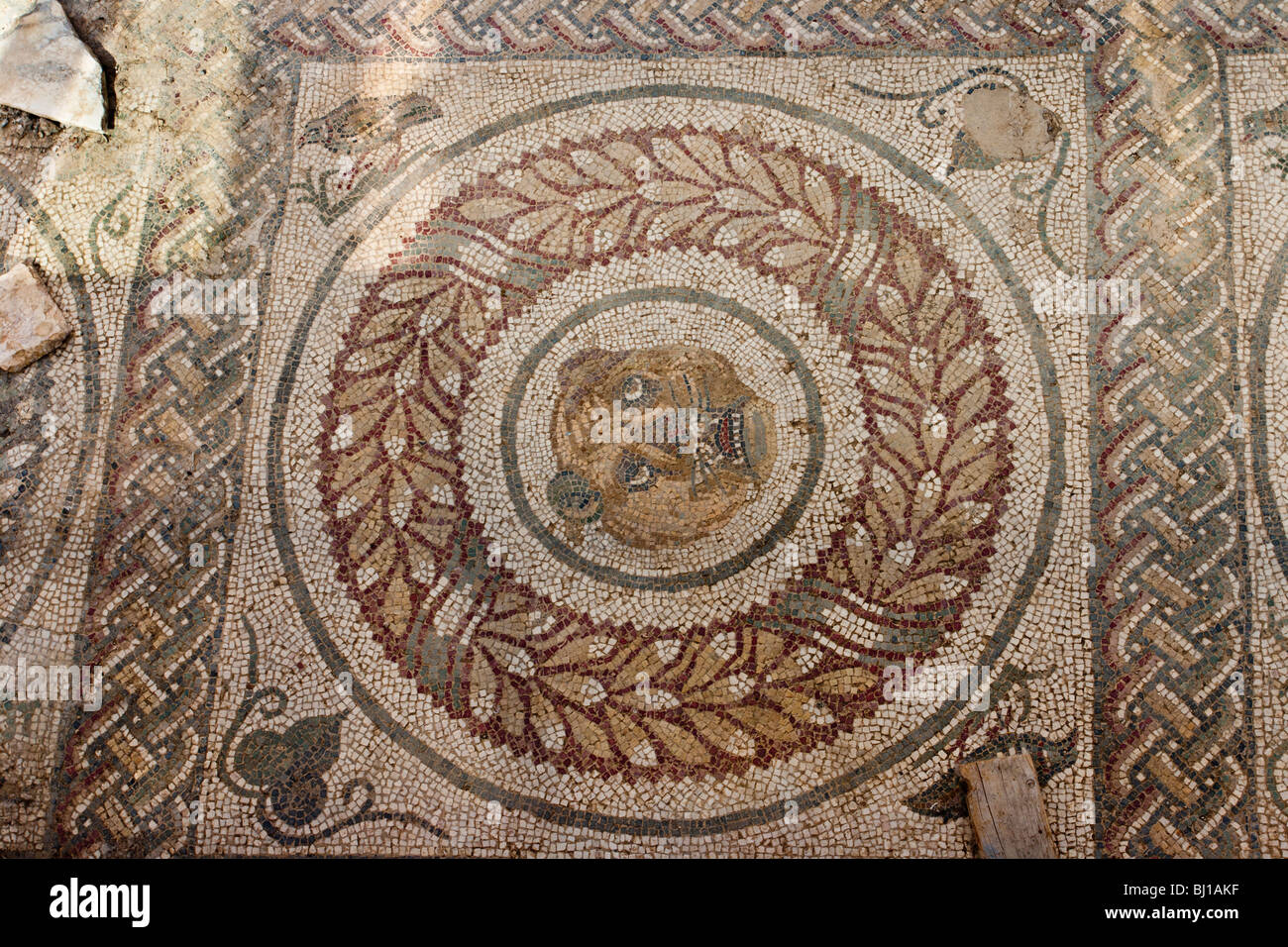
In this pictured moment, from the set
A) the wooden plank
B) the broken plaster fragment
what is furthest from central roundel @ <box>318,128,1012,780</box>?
the broken plaster fragment

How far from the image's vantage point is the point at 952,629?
19.9 feet

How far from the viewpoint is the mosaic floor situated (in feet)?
19.5

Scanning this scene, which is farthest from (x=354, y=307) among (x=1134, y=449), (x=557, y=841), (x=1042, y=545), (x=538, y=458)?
(x=1134, y=449)

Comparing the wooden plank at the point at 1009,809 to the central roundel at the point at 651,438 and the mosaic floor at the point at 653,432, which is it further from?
the central roundel at the point at 651,438

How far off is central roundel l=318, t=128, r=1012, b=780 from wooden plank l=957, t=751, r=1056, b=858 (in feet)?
2.67

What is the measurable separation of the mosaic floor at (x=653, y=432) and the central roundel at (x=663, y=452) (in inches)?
1.1

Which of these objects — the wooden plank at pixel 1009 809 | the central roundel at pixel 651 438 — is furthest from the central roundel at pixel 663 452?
the wooden plank at pixel 1009 809

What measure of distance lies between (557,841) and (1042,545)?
3.82 metres

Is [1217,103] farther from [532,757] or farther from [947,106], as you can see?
[532,757]

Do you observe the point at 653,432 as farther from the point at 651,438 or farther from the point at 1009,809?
the point at 1009,809

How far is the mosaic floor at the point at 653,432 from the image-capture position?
19.5ft

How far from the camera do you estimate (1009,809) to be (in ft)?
18.2

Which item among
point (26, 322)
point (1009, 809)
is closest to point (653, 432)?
point (1009, 809)

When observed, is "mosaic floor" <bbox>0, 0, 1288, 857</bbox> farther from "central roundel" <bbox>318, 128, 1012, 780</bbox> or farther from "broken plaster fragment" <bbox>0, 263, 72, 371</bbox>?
"broken plaster fragment" <bbox>0, 263, 72, 371</bbox>
